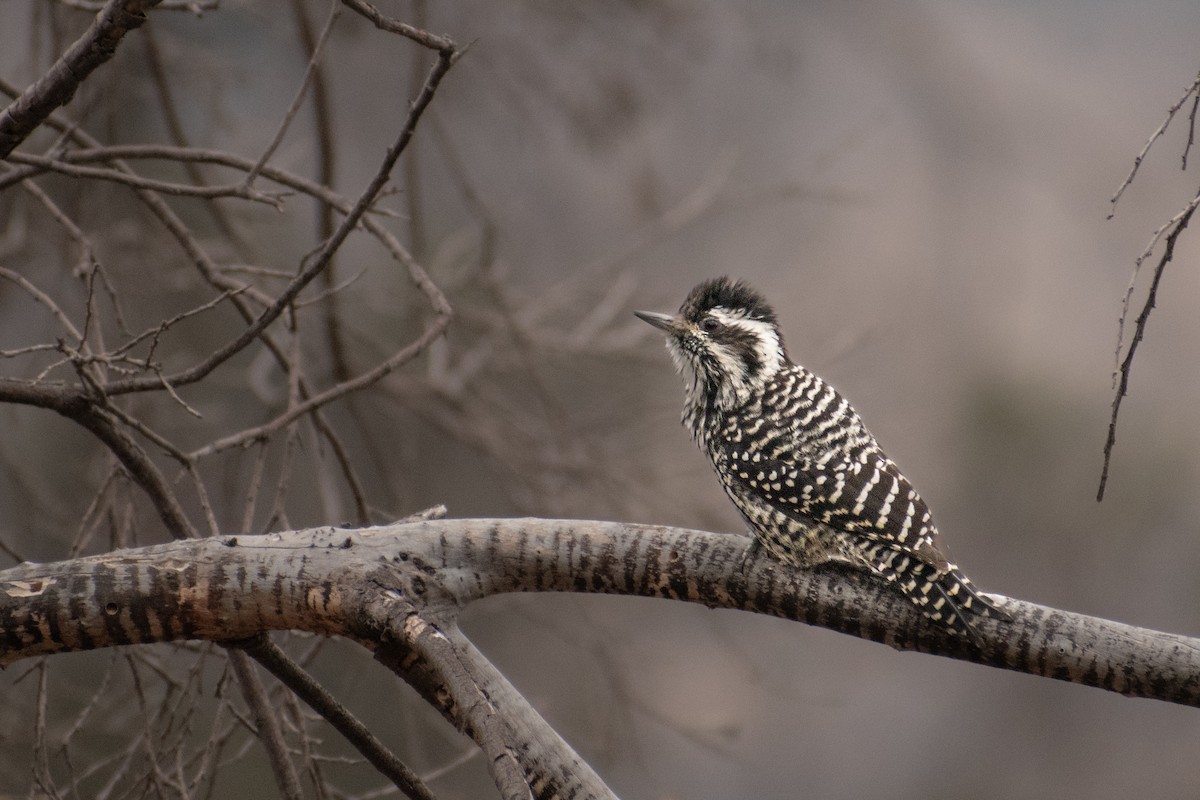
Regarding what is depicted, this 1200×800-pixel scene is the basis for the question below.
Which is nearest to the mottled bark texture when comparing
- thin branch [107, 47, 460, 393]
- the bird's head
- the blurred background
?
thin branch [107, 47, 460, 393]

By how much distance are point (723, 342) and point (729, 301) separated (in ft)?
0.52

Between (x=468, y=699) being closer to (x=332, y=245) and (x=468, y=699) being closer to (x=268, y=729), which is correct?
(x=268, y=729)

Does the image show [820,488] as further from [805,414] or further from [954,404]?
[954,404]

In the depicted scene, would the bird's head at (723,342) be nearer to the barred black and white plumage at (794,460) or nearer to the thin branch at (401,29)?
the barred black and white plumage at (794,460)

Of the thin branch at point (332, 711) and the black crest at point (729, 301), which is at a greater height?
the black crest at point (729, 301)

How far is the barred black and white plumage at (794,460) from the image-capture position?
2.74 metres

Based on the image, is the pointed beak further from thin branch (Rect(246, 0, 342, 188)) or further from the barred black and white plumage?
thin branch (Rect(246, 0, 342, 188))

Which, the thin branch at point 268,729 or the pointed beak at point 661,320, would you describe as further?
the pointed beak at point 661,320

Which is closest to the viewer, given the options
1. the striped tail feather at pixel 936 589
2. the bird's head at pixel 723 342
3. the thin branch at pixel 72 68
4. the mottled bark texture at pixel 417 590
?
the thin branch at pixel 72 68

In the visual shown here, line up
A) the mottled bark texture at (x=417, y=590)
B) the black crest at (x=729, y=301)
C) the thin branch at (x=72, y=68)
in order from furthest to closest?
the black crest at (x=729, y=301) < the mottled bark texture at (x=417, y=590) < the thin branch at (x=72, y=68)

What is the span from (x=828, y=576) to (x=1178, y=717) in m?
8.44

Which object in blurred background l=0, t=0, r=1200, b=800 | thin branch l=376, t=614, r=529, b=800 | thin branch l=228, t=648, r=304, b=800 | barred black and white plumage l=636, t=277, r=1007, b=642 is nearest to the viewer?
thin branch l=376, t=614, r=529, b=800

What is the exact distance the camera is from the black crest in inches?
141

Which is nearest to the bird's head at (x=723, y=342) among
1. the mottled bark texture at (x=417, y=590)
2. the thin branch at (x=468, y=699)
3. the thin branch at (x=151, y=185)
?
the mottled bark texture at (x=417, y=590)
